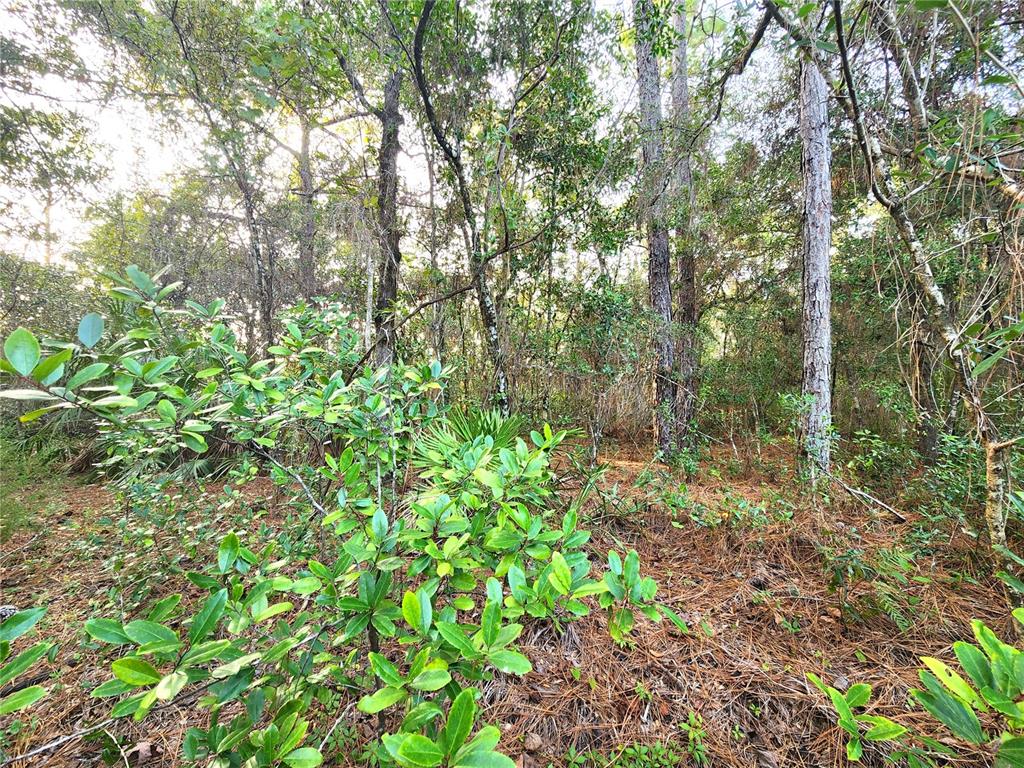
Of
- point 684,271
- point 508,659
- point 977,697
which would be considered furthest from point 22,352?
point 684,271

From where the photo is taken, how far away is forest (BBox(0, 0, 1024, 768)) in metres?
0.93

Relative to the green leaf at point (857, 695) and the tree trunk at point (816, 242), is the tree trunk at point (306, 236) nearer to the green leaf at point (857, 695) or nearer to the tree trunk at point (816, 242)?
the tree trunk at point (816, 242)

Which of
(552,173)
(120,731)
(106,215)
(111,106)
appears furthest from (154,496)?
(106,215)

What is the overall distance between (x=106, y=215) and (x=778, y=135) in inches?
378

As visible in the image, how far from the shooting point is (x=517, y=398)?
4.04 metres

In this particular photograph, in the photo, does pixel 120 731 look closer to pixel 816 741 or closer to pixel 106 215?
pixel 816 741

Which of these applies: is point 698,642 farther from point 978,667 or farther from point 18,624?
point 18,624

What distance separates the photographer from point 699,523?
262 cm

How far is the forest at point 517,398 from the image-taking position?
36.6 inches

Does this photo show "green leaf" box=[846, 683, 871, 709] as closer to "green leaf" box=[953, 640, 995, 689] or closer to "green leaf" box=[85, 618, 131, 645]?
"green leaf" box=[953, 640, 995, 689]

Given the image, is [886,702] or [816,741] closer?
[816,741]

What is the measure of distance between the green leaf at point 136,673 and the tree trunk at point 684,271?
4.47 metres

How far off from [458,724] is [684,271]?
620 cm

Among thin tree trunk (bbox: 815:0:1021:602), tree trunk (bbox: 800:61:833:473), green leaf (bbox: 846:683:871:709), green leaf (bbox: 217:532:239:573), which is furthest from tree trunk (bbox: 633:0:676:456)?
green leaf (bbox: 217:532:239:573)
